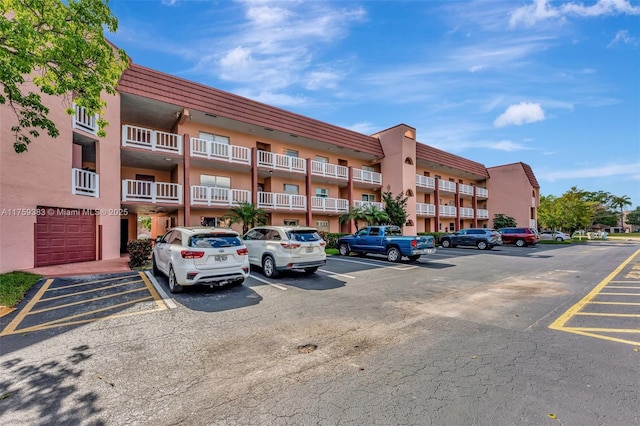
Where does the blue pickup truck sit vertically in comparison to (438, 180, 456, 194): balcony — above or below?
below

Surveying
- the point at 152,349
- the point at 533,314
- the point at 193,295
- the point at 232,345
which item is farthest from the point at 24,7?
the point at 533,314

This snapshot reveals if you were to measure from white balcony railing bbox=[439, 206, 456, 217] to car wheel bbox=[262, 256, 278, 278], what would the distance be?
84.2 feet

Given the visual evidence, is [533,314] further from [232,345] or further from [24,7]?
[24,7]

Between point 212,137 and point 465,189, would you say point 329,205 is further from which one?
point 465,189

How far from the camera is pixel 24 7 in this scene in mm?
6594

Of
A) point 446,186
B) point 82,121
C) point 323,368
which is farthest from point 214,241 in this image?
point 446,186

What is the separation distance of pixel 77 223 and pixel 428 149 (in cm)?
2718

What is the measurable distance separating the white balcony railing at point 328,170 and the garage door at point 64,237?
1320 centimetres

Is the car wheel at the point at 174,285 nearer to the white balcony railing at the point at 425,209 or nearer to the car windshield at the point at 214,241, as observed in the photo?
the car windshield at the point at 214,241

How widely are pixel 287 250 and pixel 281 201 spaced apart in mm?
10385

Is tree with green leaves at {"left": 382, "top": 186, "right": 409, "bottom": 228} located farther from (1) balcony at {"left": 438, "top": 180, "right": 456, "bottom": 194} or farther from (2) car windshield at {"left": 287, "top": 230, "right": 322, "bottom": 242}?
(2) car windshield at {"left": 287, "top": 230, "right": 322, "bottom": 242}

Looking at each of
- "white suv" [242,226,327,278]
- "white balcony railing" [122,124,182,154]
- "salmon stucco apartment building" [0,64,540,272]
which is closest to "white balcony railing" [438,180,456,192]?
"salmon stucco apartment building" [0,64,540,272]

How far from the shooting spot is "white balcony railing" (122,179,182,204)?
47.1 ft

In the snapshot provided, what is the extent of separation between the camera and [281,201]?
19531mm
